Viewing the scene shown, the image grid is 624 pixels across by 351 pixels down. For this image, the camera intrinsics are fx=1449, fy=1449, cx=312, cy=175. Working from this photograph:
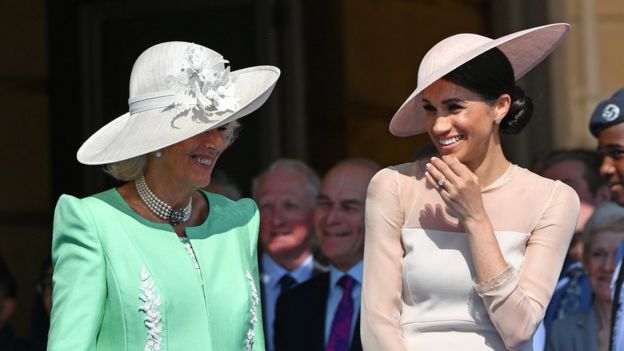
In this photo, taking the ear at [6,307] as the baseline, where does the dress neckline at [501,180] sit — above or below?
above

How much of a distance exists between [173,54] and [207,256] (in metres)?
0.57

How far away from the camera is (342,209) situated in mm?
6484

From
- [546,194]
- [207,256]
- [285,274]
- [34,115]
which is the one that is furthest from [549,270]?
[34,115]

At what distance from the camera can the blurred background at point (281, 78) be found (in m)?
8.24

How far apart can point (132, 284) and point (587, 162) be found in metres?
3.33

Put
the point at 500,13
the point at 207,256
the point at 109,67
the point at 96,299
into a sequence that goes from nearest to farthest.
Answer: the point at 96,299 → the point at 207,256 → the point at 500,13 → the point at 109,67

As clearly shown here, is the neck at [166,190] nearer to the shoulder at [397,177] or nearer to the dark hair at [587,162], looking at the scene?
the shoulder at [397,177]

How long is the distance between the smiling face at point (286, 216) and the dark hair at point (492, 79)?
2696mm

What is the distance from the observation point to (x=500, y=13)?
8305 mm

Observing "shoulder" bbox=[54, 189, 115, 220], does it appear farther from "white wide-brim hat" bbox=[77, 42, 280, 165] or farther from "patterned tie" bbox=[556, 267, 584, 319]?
"patterned tie" bbox=[556, 267, 584, 319]

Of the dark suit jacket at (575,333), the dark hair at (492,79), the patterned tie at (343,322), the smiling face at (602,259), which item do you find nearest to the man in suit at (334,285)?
the patterned tie at (343,322)

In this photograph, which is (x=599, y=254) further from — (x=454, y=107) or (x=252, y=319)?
(x=252, y=319)

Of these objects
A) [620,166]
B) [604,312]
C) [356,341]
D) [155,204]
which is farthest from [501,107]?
[356,341]

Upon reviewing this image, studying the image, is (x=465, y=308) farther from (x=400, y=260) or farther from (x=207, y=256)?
(x=207, y=256)
